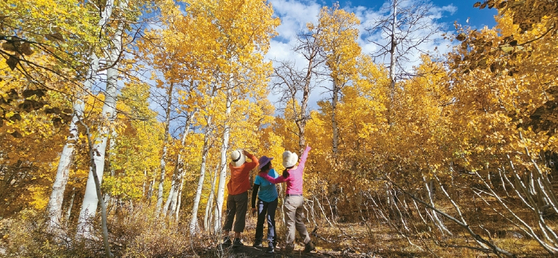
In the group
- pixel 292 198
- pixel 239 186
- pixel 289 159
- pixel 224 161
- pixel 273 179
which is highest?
pixel 224 161

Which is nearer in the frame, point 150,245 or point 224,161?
point 150,245

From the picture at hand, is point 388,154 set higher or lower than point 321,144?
lower

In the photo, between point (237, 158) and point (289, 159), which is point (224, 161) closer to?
point (237, 158)

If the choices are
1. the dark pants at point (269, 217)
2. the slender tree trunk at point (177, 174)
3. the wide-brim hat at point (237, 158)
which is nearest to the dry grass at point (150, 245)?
the dark pants at point (269, 217)

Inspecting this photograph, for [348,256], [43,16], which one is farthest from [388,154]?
[43,16]

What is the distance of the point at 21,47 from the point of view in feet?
4.37

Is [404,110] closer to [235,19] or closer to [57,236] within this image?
[235,19]

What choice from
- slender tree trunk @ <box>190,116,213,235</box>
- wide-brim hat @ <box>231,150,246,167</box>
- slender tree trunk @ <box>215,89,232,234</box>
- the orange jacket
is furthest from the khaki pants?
slender tree trunk @ <box>190,116,213,235</box>

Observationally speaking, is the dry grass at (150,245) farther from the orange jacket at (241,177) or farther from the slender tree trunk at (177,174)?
the slender tree trunk at (177,174)

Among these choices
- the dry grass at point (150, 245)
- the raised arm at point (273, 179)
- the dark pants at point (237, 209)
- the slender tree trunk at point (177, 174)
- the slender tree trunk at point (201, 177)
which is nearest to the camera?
the dry grass at point (150, 245)

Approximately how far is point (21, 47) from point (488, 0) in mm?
2957

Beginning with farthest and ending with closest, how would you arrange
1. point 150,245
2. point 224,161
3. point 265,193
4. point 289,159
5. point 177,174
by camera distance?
point 177,174 → point 224,161 → point 265,193 → point 289,159 → point 150,245

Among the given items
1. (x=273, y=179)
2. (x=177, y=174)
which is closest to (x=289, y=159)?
(x=273, y=179)

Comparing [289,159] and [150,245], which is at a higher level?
[289,159]
